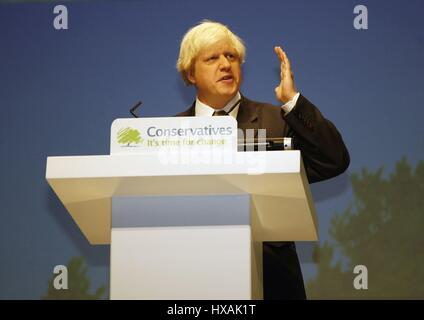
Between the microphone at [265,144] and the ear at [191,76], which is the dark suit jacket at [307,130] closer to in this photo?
the ear at [191,76]

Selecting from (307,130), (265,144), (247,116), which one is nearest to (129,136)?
(265,144)

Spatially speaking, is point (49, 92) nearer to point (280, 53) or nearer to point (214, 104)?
point (214, 104)

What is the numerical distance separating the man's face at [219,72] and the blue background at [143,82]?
24cm

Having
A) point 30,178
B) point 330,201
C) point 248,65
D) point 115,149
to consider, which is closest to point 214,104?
point 248,65

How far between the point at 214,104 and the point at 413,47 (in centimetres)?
97

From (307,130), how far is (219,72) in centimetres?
67

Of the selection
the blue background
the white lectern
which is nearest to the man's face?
the blue background

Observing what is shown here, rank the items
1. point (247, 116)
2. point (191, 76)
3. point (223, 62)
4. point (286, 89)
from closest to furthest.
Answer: point (286, 89) → point (247, 116) → point (223, 62) → point (191, 76)

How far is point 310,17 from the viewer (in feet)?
13.9

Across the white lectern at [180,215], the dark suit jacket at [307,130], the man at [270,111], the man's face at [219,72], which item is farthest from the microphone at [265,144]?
the man's face at [219,72]

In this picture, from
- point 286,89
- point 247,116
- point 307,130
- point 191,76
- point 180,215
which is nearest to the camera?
point 180,215

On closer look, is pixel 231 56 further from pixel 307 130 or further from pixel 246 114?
pixel 307 130

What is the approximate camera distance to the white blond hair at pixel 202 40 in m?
3.92

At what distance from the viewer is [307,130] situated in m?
3.40
